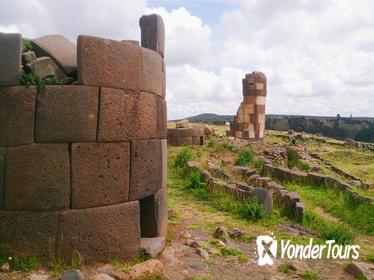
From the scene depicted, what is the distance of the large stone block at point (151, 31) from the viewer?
5.73 meters

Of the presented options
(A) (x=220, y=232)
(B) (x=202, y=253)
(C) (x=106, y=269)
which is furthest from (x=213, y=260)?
(C) (x=106, y=269)

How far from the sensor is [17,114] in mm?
4648

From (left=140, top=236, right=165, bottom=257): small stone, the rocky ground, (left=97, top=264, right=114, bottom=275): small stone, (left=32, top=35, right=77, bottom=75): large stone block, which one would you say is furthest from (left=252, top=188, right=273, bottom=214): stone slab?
(left=32, top=35, right=77, bottom=75): large stone block

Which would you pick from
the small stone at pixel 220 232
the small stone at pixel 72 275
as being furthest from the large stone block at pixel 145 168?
the small stone at pixel 220 232

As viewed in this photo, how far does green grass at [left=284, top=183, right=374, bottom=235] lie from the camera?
7918 millimetres

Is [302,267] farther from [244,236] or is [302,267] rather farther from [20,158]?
[20,158]

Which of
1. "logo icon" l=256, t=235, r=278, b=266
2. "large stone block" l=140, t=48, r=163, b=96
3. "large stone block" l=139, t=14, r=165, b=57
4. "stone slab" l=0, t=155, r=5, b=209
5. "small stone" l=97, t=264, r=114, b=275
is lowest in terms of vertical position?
"logo icon" l=256, t=235, r=278, b=266

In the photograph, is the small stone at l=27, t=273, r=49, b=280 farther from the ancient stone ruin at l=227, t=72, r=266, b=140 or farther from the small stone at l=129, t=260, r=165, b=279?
the ancient stone ruin at l=227, t=72, r=266, b=140

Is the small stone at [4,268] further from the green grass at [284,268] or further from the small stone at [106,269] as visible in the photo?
the green grass at [284,268]

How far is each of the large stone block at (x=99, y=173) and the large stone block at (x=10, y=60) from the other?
1006 mm

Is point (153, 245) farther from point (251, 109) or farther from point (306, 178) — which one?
point (251, 109)

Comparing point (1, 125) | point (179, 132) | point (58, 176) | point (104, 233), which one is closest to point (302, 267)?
point (104, 233)

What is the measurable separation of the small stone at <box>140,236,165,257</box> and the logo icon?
1.32m

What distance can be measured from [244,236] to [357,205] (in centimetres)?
347
